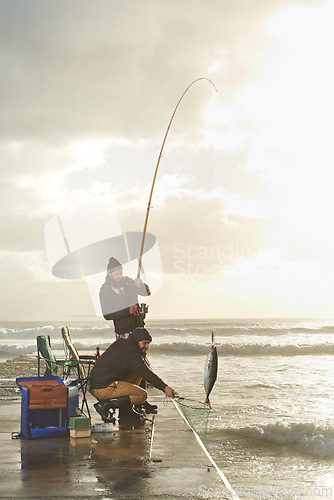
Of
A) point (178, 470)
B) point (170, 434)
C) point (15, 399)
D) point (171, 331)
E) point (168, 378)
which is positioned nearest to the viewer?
point (178, 470)

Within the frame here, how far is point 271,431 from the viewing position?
7344 millimetres

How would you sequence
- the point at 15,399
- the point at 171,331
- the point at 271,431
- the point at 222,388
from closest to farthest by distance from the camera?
the point at 271,431, the point at 15,399, the point at 222,388, the point at 171,331

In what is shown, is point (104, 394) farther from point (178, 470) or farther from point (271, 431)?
point (271, 431)

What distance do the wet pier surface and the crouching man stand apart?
0.24 meters

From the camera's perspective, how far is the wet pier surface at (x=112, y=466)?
12.0ft

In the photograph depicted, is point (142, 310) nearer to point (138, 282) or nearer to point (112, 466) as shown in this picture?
point (138, 282)

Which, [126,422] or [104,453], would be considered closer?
[104,453]

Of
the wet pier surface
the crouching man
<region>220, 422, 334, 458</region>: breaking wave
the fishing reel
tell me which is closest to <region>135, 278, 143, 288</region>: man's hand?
the fishing reel

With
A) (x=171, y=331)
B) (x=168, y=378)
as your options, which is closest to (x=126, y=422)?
(x=168, y=378)

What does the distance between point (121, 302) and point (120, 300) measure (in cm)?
2

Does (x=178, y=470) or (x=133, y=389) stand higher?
(x=133, y=389)

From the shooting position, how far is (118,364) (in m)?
5.72

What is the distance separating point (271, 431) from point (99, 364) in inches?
109

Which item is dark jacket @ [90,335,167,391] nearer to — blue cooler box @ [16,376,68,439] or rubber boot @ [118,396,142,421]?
rubber boot @ [118,396,142,421]
